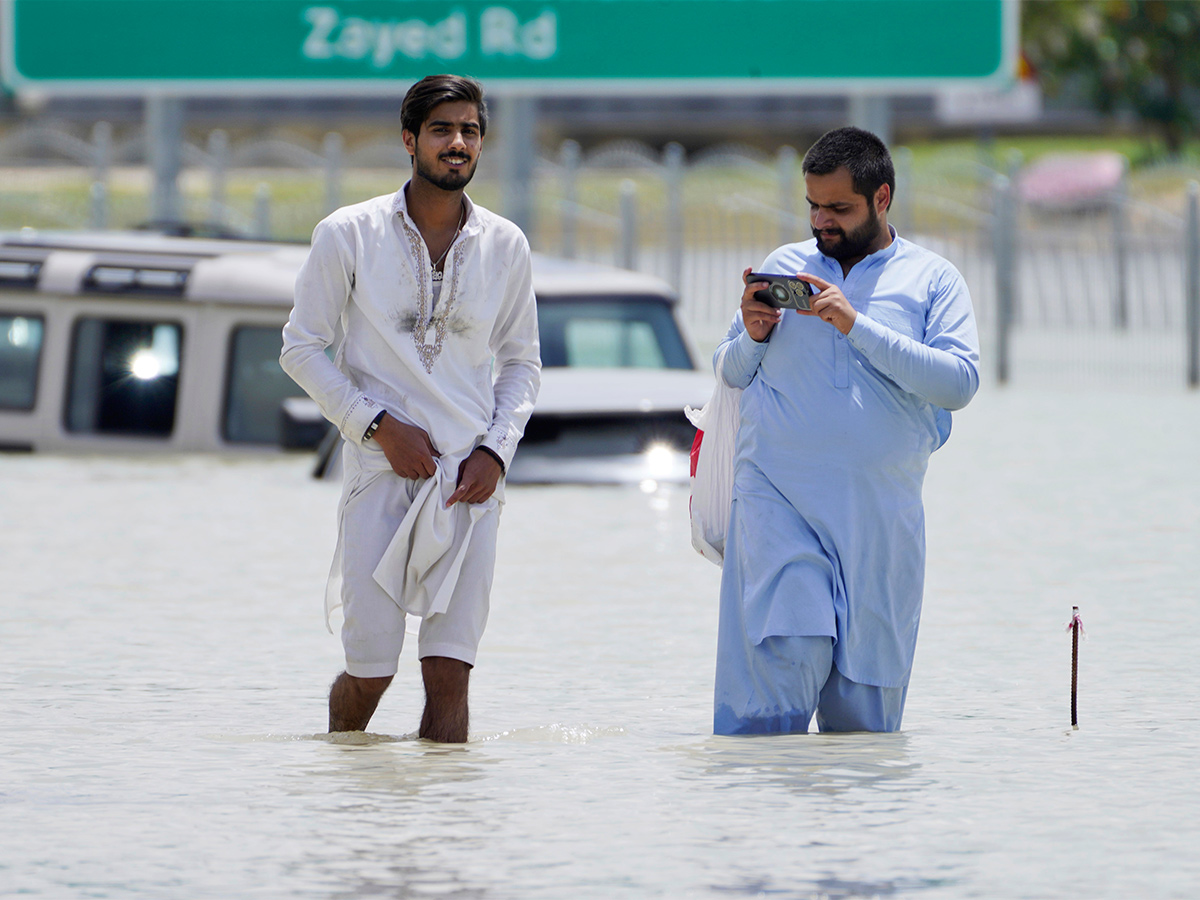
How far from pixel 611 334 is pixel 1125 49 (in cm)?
4010

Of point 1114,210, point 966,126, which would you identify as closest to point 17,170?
point 1114,210

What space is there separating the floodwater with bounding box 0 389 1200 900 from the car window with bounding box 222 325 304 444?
131 cm

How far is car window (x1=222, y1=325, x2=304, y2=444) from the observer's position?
13016 millimetres

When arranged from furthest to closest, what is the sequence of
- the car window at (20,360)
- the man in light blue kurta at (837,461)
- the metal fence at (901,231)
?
the metal fence at (901,231), the car window at (20,360), the man in light blue kurta at (837,461)

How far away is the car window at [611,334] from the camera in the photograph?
11625 millimetres

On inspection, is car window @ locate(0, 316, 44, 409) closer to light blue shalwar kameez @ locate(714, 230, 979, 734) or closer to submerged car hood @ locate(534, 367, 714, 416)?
submerged car hood @ locate(534, 367, 714, 416)

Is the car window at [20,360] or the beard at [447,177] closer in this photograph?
the beard at [447,177]

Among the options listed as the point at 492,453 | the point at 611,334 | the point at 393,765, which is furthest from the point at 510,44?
the point at 393,765

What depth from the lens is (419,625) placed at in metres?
5.75

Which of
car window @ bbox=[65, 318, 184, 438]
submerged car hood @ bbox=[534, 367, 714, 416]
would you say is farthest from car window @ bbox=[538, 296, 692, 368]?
car window @ bbox=[65, 318, 184, 438]

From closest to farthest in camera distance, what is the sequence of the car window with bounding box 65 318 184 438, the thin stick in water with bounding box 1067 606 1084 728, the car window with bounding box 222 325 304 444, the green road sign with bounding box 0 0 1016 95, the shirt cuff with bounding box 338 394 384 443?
the shirt cuff with bounding box 338 394 384 443, the thin stick in water with bounding box 1067 606 1084 728, the car window with bounding box 222 325 304 444, the car window with bounding box 65 318 184 438, the green road sign with bounding box 0 0 1016 95

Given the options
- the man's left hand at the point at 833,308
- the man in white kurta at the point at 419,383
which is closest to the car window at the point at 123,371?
the man in white kurta at the point at 419,383

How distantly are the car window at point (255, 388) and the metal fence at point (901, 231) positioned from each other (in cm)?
842

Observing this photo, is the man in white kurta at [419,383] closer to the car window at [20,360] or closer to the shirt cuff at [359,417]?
the shirt cuff at [359,417]
